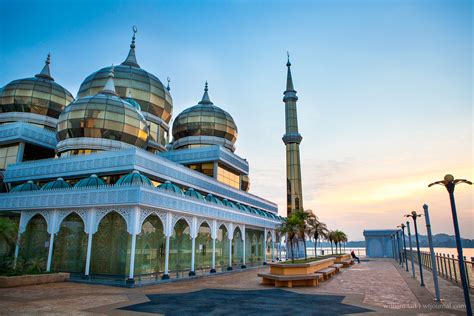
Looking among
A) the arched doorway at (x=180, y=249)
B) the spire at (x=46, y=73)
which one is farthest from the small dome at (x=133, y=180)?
the spire at (x=46, y=73)

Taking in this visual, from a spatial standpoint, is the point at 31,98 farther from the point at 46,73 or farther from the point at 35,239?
the point at 35,239

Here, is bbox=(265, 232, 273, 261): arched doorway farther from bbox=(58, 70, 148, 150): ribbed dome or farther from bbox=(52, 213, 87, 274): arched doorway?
bbox=(52, 213, 87, 274): arched doorway

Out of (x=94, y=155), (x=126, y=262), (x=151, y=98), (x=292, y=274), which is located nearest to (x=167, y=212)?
(x=126, y=262)

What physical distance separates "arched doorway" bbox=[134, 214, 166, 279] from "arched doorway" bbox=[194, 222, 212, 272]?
4793 millimetres

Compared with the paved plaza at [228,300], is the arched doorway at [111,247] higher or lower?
higher

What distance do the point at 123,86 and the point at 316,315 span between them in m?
32.0

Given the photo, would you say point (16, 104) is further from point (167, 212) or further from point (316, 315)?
point (316, 315)

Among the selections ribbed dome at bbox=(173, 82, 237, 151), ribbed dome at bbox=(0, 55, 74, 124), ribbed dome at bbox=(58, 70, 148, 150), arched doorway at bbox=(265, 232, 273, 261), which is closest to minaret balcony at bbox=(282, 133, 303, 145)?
ribbed dome at bbox=(173, 82, 237, 151)

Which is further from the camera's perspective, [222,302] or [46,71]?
[46,71]

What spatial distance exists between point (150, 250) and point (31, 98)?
2337cm

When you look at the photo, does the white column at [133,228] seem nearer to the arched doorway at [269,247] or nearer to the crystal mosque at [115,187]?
the crystal mosque at [115,187]

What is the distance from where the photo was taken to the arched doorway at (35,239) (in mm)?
24359

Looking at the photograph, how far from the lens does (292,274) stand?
19.5 meters

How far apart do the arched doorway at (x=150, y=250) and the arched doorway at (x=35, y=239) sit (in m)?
7.36
